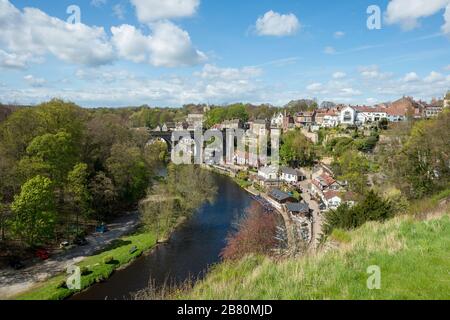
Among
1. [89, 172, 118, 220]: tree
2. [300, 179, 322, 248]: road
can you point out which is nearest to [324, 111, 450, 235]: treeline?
[300, 179, 322, 248]: road

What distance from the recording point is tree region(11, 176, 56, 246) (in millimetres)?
19062

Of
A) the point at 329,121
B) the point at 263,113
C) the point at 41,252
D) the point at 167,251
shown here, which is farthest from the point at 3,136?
the point at 263,113

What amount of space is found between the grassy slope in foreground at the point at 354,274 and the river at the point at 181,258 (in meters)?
7.36

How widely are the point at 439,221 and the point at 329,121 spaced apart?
53451mm

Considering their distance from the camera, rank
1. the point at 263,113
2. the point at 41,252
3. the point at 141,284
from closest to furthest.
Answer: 1. the point at 141,284
2. the point at 41,252
3. the point at 263,113

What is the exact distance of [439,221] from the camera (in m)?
9.48

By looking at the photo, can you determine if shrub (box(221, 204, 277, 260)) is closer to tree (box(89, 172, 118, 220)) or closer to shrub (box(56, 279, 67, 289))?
shrub (box(56, 279, 67, 289))

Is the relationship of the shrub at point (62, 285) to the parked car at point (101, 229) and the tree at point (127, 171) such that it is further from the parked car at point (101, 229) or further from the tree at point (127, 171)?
the tree at point (127, 171)

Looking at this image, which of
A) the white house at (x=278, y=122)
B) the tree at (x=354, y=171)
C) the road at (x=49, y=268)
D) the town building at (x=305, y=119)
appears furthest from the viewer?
the white house at (x=278, y=122)

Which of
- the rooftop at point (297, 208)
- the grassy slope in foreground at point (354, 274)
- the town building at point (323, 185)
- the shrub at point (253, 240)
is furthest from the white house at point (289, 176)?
the grassy slope in foreground at point (354, 274)

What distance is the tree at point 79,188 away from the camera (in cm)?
2366

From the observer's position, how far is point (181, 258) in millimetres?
21531

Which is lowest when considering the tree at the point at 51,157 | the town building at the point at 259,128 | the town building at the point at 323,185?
the town building at the point at 323,185
